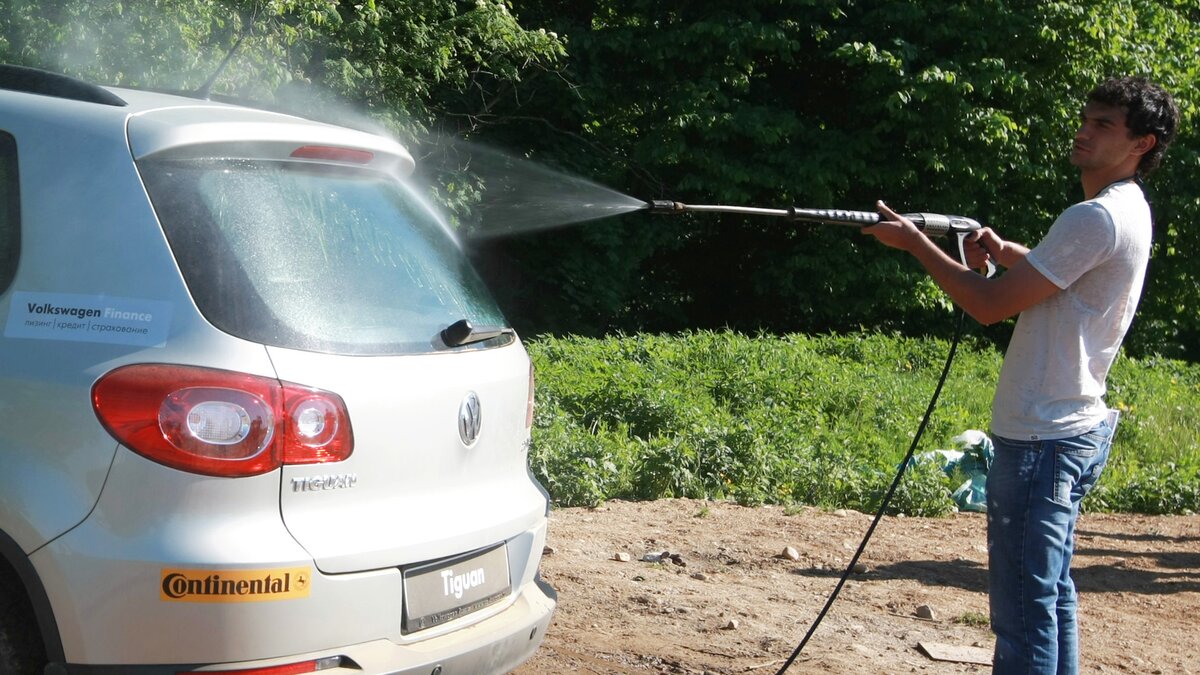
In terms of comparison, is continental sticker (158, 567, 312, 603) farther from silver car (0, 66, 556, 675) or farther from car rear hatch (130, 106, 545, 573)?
car rear hatch (130, 106, 545, 573)

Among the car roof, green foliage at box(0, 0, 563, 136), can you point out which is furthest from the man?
green foliage at box(0, 0, 563, 136)

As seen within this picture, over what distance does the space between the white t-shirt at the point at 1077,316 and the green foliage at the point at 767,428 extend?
4.24 meters

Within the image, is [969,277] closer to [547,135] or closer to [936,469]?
[936,469]

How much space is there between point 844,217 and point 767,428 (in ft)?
17.6

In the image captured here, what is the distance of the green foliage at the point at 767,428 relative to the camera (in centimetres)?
834

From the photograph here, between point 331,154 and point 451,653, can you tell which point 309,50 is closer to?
point 331,154

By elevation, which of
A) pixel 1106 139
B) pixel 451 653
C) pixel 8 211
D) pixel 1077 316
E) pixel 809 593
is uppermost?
pixel 1106 139

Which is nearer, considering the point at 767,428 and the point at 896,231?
the point at 896,231

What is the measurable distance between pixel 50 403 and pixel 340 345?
26.8 inches

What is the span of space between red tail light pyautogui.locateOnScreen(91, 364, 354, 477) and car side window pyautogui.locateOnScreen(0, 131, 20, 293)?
0.44m

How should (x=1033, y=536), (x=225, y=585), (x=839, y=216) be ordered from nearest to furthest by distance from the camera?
1. (x=225, y=585)
2. (x=1033, y=536)
3. (x=839, y=216)

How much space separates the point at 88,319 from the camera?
2.97 meters

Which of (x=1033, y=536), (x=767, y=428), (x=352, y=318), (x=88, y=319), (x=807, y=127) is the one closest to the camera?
(x=88, y=319)

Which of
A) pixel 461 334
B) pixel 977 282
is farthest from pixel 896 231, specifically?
pixel 461 334
